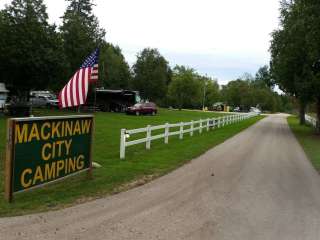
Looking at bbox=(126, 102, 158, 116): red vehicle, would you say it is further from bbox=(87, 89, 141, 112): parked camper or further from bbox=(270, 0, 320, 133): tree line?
bbox=(270, 0, 320, 133): tree line

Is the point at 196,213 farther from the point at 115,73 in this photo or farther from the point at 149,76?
the point at 149,76

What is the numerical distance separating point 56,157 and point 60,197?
78 centimetres

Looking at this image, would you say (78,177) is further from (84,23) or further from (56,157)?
(84,23)

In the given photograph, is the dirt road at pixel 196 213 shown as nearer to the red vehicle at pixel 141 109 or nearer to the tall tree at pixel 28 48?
the tall tree at pixel 28 48

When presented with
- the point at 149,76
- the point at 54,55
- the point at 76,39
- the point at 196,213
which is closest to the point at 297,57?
the point at 54,55

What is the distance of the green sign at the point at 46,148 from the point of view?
724cm

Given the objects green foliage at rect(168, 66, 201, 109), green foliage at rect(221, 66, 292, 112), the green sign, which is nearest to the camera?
the green sign

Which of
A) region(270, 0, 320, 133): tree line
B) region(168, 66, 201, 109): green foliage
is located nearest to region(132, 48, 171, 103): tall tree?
region(168, 66, 201, 109): green foliage

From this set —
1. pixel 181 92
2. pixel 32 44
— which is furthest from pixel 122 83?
pixel 32 44

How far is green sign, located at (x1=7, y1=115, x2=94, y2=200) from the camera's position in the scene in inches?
285

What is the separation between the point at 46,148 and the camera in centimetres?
798

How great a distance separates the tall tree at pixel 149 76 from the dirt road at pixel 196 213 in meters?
69.6

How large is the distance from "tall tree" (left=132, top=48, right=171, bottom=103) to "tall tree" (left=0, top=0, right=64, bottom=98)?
37.5 meters

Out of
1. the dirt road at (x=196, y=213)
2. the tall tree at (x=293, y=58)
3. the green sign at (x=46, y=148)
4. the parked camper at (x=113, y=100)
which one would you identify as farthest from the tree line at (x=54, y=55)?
the green sign at (x=46, y=148)
